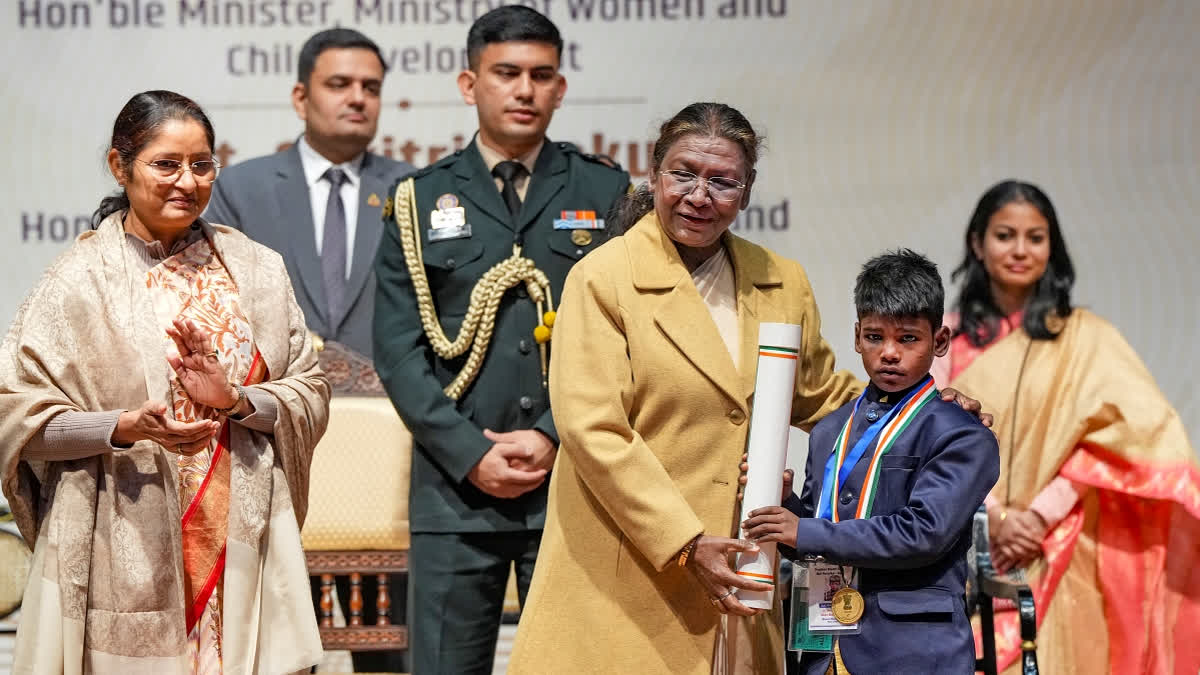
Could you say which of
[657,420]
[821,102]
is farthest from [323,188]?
[657,420]

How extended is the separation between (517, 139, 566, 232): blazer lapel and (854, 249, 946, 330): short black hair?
3.36 feet

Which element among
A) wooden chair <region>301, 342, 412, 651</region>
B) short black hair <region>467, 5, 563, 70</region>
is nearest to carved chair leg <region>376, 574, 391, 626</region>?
wooden chair <region>301, 342, 412, 651</region>

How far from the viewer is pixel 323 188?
15.8 ft

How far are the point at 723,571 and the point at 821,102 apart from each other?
2939 millimetres

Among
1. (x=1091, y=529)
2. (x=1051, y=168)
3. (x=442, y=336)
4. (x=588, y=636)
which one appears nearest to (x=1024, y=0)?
(x=1051, y=168)

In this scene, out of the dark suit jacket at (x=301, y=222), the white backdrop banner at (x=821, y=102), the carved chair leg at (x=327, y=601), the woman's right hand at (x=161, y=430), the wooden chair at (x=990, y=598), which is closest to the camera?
the woman's right hand at (x=161, y=430)

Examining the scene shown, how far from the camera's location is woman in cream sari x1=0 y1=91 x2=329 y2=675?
8.77 ft

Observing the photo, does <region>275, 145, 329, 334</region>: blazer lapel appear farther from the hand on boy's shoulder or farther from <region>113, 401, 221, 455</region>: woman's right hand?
the hand on boy's shoulder

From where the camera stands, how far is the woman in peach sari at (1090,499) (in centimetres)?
400

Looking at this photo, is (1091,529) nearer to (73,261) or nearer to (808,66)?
(808,66)

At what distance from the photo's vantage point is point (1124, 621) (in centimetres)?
402

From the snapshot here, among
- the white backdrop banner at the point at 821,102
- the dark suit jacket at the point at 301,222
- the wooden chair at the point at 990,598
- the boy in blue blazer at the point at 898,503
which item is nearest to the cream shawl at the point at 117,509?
the boy in blue blazer at the point at 898,503

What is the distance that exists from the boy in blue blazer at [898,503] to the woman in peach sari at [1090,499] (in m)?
1.61

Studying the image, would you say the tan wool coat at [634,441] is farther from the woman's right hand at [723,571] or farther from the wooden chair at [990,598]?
the wooden chair at [990,598]
